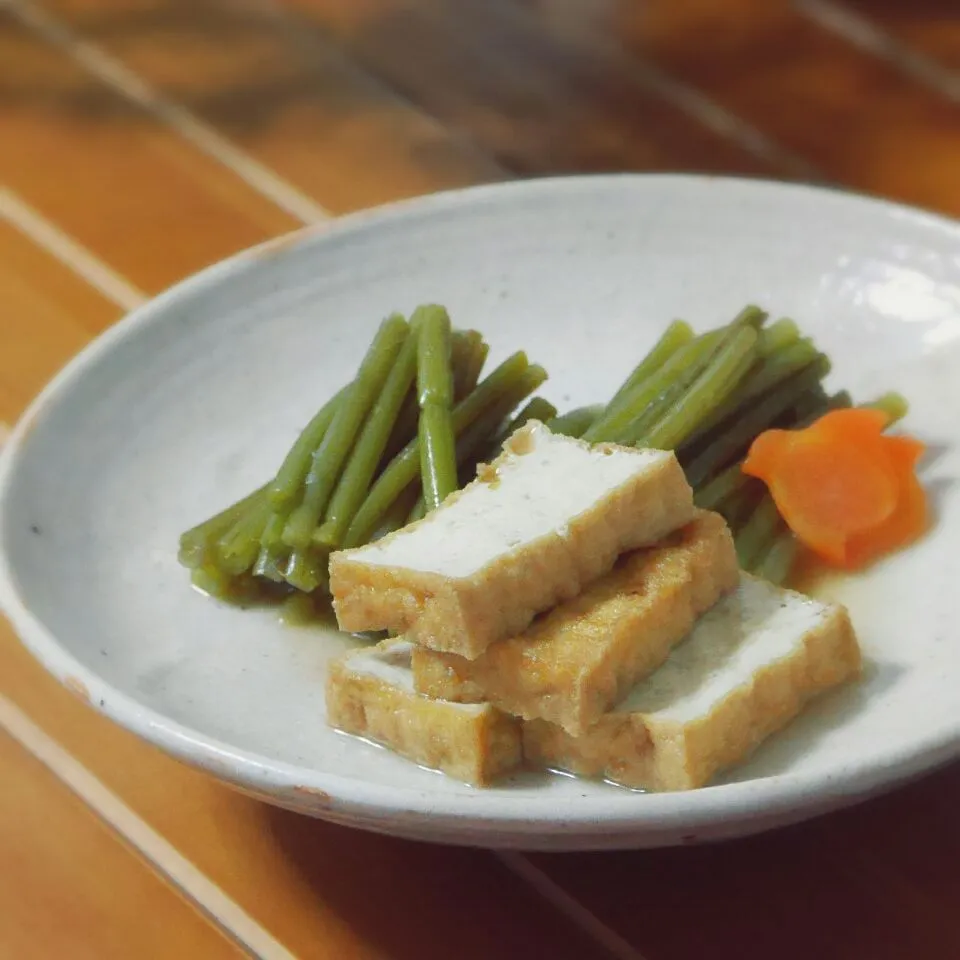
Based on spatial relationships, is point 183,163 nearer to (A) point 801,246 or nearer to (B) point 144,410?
(B) point 144,410

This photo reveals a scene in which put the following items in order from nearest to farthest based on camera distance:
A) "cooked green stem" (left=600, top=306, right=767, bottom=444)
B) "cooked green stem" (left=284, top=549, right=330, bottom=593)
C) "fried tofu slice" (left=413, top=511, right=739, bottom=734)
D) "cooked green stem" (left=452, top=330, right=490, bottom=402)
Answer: "fried tofu slice" (left=413, top=511, right=739, bottom=734), "cooked green stem" (left=284, top=549, right=330, bottom=593), "cooked green stem" (left=600, top=306, right=767, bottom=444), "cooked green stem" (left=452, top=330, right=490, bottom=402)

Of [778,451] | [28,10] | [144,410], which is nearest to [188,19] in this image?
[28,10]

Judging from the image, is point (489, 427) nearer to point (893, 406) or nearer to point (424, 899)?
point (893, 406)

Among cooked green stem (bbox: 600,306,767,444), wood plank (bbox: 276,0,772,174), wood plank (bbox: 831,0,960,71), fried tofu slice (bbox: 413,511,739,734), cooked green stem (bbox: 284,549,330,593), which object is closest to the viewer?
fried tofu slice (bbox: 413,511,739,734)

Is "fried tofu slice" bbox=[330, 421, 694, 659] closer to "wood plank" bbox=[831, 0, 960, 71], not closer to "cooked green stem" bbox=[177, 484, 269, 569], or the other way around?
"cooked green stem" bbox=[177, 484, 269, 569]

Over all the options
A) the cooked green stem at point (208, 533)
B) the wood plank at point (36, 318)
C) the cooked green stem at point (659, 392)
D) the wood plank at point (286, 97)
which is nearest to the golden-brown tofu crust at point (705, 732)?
the cooked green stem at point (659, 392)

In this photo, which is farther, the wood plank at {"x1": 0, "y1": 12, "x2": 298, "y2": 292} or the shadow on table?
the wood plank at {"x1": 0, "y1": 12, "x2": 298, "y2": 292}

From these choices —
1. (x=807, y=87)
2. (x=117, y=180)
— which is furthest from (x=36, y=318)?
(x=807, y=87)

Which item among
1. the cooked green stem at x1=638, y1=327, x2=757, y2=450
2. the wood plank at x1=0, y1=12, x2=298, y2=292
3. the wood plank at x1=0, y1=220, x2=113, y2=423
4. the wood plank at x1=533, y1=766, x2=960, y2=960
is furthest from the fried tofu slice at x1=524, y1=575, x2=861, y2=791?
the wood plank at x1=0, y1=12, x2=298, y2=292
